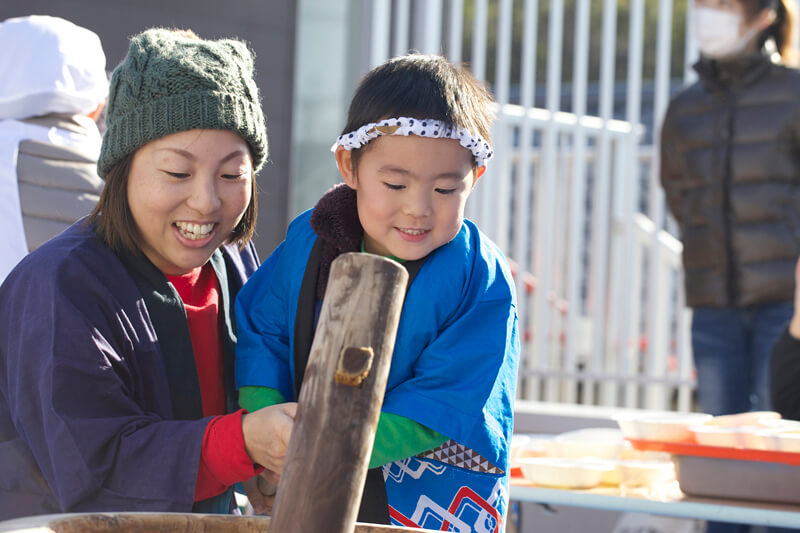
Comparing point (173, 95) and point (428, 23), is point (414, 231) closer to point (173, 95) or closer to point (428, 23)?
point (173, 95)

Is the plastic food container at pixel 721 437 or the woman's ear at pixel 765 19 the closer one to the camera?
the plastic food container at pixel 721 437

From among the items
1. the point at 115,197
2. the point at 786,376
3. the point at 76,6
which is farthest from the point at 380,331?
the point at 76,6

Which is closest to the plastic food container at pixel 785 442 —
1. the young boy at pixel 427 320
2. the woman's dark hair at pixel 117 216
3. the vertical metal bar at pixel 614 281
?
the young boy at pixel 427 320

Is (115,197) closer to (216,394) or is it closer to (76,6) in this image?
(216,394)

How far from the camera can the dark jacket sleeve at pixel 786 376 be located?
2826mm

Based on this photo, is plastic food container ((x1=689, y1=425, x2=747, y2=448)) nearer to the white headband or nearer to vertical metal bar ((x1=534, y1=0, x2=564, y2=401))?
the white headband

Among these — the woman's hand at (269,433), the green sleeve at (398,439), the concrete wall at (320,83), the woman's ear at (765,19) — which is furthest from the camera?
the concrete wall at (320,83)

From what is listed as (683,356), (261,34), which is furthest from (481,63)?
(683,356)

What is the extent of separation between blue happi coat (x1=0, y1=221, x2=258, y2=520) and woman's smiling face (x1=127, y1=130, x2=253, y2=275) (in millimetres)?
70

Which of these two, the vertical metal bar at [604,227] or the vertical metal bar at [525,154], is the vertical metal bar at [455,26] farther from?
the vertical metal bar at [604,227]

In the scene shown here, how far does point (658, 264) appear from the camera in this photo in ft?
18.2

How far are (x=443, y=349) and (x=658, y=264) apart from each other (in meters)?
4.13

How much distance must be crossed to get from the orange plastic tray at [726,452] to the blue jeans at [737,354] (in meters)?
1.48

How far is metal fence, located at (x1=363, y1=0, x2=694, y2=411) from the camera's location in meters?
5.53
